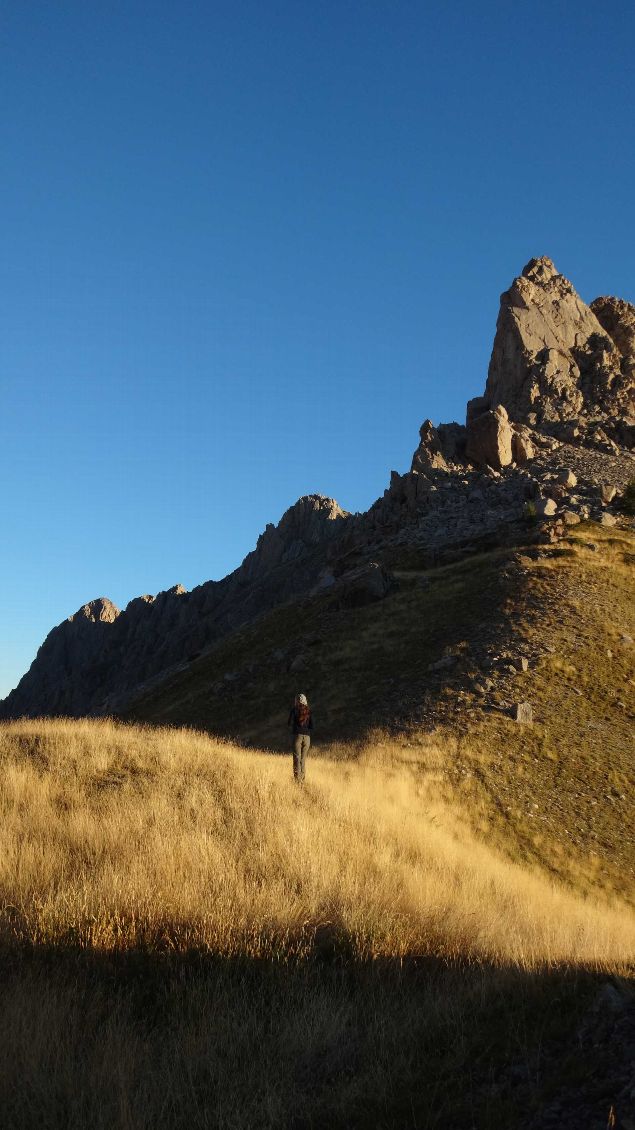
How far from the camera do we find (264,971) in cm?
598

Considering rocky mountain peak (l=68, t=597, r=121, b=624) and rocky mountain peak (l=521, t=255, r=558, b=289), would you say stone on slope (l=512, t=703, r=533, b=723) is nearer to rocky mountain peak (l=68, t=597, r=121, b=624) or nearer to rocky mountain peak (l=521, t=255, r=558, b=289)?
rocky mountain peak (l=521, t=255, r=558, b=289)

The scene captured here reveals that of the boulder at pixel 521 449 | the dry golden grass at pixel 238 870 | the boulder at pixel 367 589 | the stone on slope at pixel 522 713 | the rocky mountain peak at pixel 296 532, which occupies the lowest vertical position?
the dry golden grass at pixel 238 870

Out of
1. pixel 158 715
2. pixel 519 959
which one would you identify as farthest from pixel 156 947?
pixel 158 715

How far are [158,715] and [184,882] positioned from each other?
31.2 m

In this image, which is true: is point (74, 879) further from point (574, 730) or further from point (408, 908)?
point (574, 730)

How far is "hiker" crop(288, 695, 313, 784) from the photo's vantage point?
14773mm

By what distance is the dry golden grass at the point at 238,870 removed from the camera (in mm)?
6410

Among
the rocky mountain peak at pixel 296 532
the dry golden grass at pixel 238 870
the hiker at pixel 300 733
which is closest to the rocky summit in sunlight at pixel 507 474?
the rocky mountain peak at pixel 296 532

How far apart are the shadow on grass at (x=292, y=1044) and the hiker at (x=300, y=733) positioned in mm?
8451

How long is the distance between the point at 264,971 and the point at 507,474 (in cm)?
5119

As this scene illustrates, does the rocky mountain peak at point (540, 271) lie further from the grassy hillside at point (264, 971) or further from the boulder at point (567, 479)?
the grassy hillside at point (264, 971)

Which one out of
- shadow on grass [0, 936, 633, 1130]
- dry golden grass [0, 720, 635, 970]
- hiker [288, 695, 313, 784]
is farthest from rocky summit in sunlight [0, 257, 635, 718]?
shadow on grass [0, 936, 633, 1130]

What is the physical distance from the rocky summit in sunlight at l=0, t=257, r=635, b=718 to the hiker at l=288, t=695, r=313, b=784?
1834 cm

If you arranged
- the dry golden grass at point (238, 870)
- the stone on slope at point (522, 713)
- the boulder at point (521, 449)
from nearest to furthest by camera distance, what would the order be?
1. the dry golden grass at point (238, 870)
2. the stone on slope at point (522, 713)
3. the boulder at point (521, 449)
